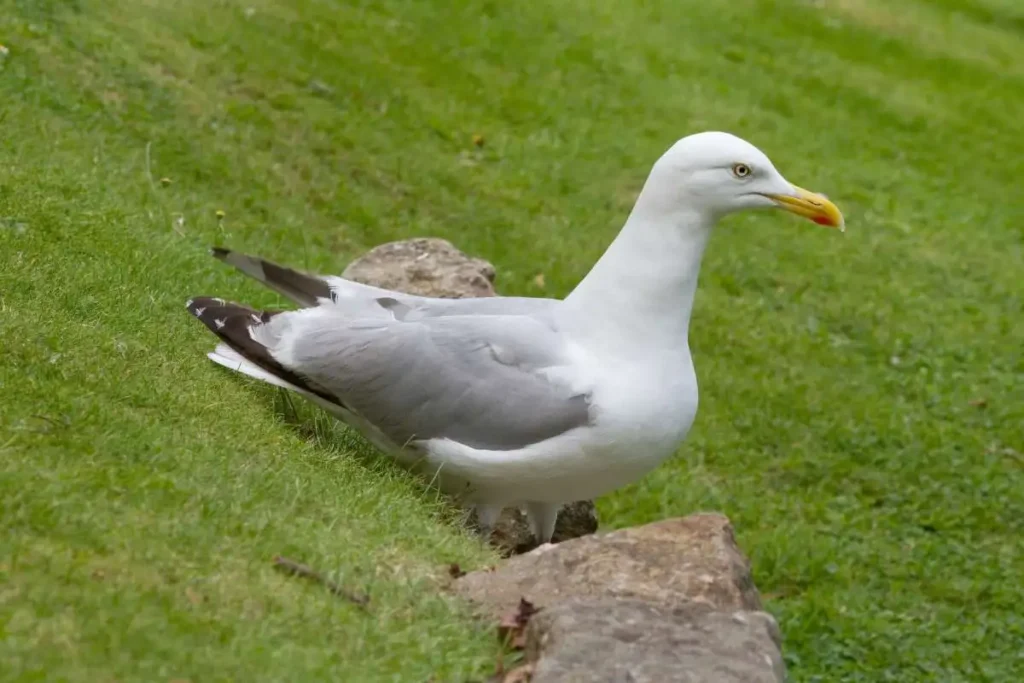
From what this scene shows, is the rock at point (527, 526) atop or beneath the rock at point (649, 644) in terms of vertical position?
beneath

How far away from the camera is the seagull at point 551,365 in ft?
15.3

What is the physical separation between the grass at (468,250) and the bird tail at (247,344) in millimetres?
111

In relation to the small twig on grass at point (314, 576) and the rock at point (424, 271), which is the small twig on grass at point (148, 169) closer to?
the rock at point (424, 271)

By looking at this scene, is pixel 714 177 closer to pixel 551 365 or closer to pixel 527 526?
pixel 551 365

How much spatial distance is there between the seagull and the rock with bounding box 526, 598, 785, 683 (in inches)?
42.3

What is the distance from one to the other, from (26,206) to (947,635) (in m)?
4.61

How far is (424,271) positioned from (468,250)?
3098 millimetres

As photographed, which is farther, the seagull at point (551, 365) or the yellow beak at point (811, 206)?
the yellow beak at point (811, 206)

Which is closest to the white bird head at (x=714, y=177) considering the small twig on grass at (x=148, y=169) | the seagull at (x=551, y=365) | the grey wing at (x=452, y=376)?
the seagull at (x=551, y=365)

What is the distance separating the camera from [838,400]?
8.95 m

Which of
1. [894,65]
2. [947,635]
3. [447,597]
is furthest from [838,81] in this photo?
[447,597]

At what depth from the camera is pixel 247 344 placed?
5.02 meters

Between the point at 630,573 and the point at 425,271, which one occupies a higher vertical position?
the point at 630,573

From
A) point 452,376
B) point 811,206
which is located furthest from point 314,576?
point 811,206
